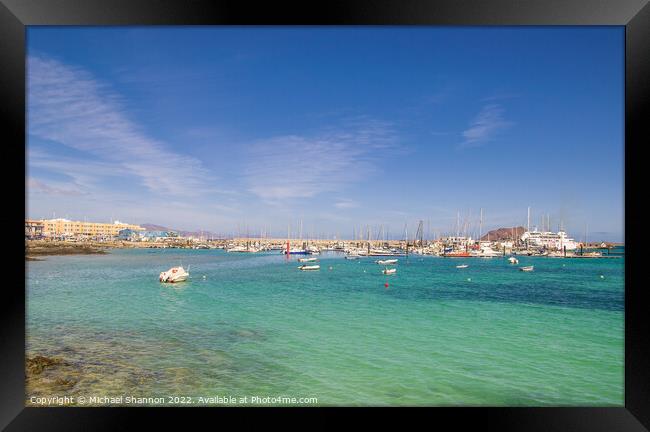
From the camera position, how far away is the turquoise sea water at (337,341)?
4.03 meters

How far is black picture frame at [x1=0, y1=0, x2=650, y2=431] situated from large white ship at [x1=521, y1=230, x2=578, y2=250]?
97.4 feet

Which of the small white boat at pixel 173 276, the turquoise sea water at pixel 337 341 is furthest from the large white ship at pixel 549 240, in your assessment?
the small white boat at pixel 173 276

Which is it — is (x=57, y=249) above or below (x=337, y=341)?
above

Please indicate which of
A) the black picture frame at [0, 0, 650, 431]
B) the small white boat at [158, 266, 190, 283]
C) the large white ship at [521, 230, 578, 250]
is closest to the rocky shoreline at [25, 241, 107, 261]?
the small white boat at [158, 266, 190, 283]

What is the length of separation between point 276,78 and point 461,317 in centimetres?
743

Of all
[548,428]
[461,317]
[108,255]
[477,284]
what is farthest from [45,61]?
[108,255]

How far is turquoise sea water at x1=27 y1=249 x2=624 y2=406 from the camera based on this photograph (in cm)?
403

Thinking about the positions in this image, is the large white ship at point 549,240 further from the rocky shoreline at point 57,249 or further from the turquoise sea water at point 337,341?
the rocky shoreline at point 57,249

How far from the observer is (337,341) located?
6254 mm

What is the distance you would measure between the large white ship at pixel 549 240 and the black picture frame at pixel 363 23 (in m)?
29.7

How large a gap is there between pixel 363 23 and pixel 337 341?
5.30 m

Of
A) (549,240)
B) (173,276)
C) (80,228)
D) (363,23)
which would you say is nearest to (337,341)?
(363,23)

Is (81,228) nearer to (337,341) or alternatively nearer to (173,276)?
(173,276)

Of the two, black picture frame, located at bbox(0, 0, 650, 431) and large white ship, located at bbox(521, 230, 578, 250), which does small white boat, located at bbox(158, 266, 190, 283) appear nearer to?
black picture frame, located at bbox(0, 0, 650, 431)
